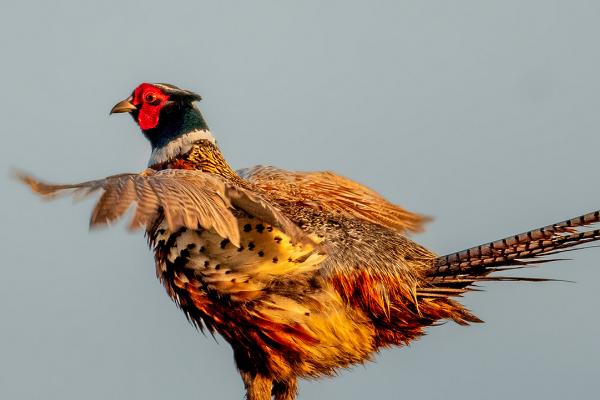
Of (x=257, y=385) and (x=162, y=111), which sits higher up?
(x=162, y=111)

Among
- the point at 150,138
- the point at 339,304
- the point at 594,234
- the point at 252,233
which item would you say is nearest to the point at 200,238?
the point at 252,233

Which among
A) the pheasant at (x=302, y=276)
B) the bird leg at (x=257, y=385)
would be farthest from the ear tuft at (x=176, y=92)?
the bird leg at (x=257, y=385)

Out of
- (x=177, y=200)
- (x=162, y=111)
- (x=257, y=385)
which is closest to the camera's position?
(x=177, y=200)

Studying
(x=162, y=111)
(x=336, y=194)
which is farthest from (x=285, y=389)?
(x=162, y=111)

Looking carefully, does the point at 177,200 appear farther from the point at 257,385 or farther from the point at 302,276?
the point at 257,385

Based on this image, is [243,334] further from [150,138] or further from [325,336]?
[150,138]

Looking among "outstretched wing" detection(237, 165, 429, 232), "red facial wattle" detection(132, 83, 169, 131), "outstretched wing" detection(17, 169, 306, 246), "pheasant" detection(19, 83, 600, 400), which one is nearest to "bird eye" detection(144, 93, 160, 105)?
"red facial wattle" detection(132, 83, 169, 131)

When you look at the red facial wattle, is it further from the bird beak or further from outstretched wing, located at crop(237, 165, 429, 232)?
outstretched wing, located at crop(237, 165, 429, 232)

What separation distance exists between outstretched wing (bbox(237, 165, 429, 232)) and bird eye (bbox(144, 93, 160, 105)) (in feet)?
2.24

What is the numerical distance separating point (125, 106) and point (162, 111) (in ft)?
0.79

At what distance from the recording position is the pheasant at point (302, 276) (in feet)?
16.1

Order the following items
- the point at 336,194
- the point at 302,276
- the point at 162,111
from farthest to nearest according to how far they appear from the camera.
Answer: the point at 336,194, the point at 162,111, the point at 302,276

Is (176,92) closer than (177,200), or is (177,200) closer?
(177,200)

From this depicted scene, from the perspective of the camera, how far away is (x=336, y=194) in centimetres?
621
